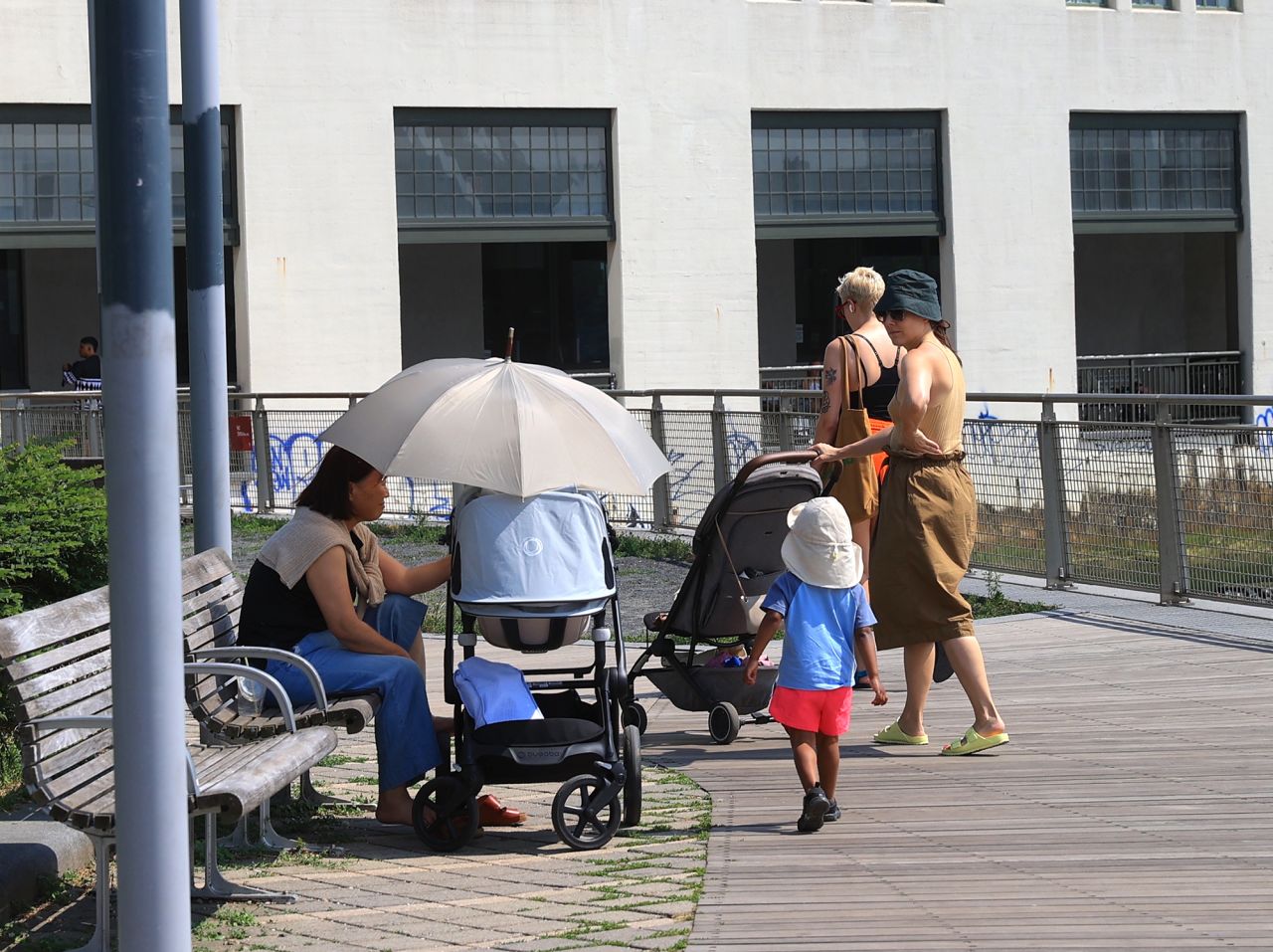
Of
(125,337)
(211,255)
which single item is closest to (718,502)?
(211,255)

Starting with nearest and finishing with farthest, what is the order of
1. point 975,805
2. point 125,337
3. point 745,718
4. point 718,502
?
point 125,337 < point 975,805 < point 718,502 < point 745,718

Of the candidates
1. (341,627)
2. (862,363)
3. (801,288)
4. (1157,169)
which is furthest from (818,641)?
(801,288)

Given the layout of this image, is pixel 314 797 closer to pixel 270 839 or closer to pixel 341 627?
pixel 270 839

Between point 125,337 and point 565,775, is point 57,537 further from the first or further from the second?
point 125,337

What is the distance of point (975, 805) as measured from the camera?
22.4 ft

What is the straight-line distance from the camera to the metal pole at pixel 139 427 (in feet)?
13.1

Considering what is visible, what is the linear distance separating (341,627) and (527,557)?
778 millimetres

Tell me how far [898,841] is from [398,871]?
1691 millimetres

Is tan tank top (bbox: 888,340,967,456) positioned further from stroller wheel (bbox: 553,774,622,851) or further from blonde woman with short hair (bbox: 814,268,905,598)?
stroller wheel (bbox: 553,774,622,851)

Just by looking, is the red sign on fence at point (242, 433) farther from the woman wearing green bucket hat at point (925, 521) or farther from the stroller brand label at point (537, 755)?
the stroller brand label at point (537, 755)

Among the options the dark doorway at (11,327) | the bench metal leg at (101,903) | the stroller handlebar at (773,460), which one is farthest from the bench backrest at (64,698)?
the dark doorway at (11,327)

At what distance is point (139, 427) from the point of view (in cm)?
397

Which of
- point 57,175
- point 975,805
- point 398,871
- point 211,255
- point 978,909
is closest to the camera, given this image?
point 978,909

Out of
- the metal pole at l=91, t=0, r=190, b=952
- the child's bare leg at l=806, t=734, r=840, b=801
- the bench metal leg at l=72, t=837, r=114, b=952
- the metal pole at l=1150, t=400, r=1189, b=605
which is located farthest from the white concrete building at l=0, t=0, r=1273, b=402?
the metal pole at l=91, t=0, r=190, b=952
